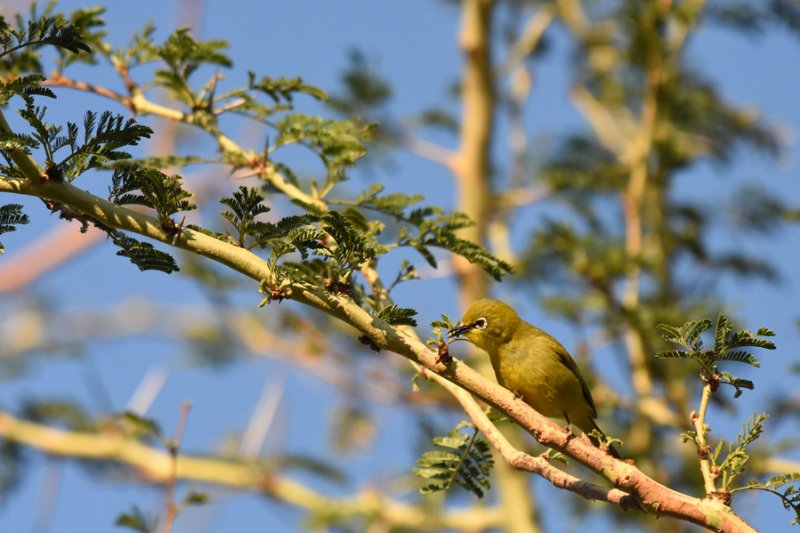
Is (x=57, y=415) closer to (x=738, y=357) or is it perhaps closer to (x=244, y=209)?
(x=244, y=209)

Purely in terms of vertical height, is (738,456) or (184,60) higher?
(184,60)

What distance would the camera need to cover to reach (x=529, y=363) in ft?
13.9

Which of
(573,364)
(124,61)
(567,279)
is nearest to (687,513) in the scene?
(573,364)

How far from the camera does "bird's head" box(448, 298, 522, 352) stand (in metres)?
4.30

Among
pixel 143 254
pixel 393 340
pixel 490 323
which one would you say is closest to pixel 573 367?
pixel 490 323

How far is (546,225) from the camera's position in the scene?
7250 mm

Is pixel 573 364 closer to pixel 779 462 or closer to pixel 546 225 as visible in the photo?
pixel 779 462

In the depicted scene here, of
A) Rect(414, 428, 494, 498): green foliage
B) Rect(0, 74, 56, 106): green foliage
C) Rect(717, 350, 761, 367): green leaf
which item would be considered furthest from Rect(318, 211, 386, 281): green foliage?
Rect(717, 350, 761, 367): green leaf

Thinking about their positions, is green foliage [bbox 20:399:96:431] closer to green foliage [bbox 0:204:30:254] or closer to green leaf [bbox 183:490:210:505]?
green leaf [bbox 183:490:210:505]

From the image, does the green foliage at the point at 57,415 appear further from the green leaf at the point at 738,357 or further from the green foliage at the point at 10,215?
the green leaf at the point at 738,357

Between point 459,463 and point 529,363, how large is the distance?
3.49 ft

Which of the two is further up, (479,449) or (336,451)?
(336,451)

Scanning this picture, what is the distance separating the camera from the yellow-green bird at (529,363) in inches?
167

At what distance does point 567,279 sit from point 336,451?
11.4ft
